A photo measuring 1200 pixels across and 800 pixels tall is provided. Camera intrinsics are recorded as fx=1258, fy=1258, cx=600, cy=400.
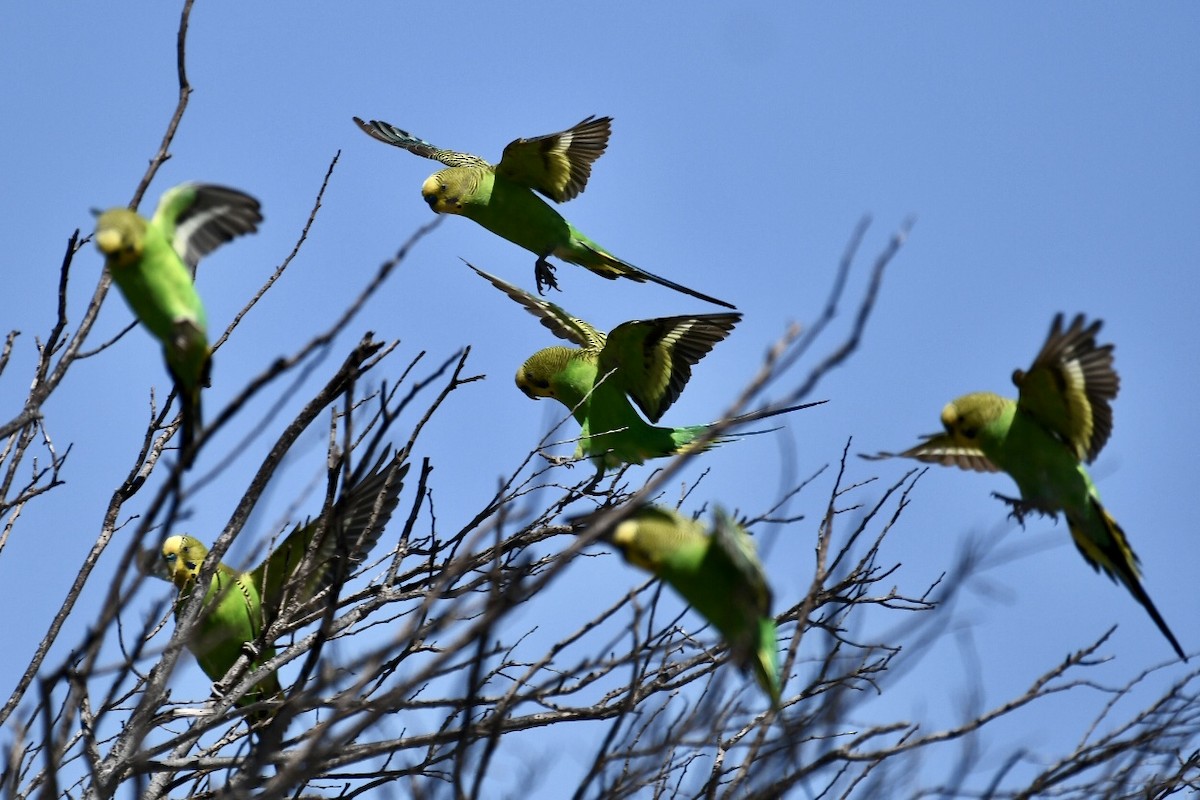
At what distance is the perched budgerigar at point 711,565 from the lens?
102 inches

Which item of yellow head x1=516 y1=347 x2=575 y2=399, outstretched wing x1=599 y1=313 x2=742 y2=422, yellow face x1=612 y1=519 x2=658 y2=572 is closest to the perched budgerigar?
yellow face x1=612 y1=519 x2=658 y2=572

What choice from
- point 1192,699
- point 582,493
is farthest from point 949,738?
point 582,493

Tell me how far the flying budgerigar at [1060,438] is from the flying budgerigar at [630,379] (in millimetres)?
1651

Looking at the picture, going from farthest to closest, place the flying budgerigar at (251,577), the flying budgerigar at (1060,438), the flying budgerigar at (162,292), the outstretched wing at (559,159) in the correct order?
the outstretched wing at (559,159)
the flying budgerigar at (251,577)
the flying budgerigar at (1060,438)
the flying budgerigar at (162,292)

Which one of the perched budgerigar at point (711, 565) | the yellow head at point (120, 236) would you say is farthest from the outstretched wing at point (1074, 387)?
the yellow head at point (120, 236)

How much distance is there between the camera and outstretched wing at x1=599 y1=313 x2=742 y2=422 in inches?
219

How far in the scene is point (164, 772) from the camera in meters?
3.94

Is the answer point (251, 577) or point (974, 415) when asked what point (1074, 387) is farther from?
point (251, 577)

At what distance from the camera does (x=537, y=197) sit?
22.4 feet

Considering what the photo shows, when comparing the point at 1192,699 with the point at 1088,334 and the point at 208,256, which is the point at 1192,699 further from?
the point at 208,256

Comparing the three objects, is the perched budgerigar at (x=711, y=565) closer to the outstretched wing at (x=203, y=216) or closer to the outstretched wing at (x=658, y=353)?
the outstretched wing at (x=203, y=216)

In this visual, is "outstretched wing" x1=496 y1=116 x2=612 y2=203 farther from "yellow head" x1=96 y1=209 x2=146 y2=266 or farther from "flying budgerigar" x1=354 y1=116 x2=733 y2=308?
"yellow head" x1=96 y1=209 x2=146 y2=266

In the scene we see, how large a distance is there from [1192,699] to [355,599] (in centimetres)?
276

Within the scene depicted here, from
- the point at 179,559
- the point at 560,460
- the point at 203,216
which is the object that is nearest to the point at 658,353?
the point at 560,460
